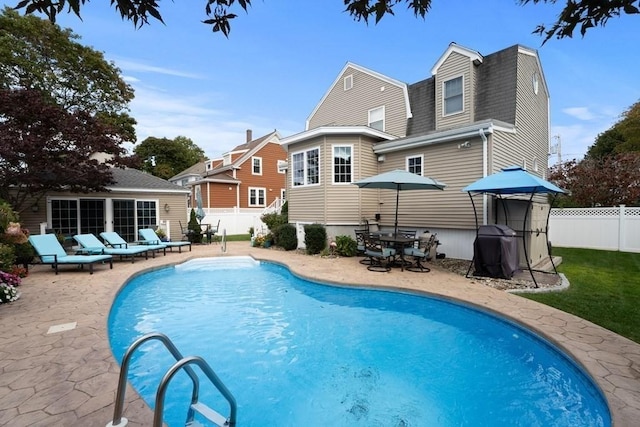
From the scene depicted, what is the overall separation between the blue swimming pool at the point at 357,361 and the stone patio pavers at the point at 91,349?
10.4 inches

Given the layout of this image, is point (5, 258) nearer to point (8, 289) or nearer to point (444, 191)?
point (8, 289)

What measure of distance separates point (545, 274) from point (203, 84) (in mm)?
16815

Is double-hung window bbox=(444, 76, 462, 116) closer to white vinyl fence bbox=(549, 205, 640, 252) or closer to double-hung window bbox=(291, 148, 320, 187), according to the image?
double-hung window bbox=(291, 148, 320, 187)

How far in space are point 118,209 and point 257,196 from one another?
44.6 feet

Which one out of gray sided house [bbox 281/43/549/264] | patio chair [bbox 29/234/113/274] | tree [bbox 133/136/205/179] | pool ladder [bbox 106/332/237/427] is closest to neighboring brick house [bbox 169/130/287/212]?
gray sided house [bbox 281/43/549/264]

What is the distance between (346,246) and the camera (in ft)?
38.4

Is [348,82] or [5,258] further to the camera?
[348,82]

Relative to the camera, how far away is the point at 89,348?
13.3 ft

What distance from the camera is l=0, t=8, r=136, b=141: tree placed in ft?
53.0

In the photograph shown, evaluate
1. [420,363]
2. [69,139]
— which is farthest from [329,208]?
[69,139]

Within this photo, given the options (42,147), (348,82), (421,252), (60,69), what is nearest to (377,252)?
(421,252)

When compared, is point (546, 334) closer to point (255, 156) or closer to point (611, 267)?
point (611, 267)

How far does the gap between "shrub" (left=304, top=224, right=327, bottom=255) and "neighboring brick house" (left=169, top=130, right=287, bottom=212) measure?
14.2 meters

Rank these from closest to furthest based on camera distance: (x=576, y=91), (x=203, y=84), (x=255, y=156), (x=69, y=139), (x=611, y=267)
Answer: (x=611, y=267) < (x=69, y=139) < (x=576, y=91) < (x=203, y=84) < (x=255, y=156)
